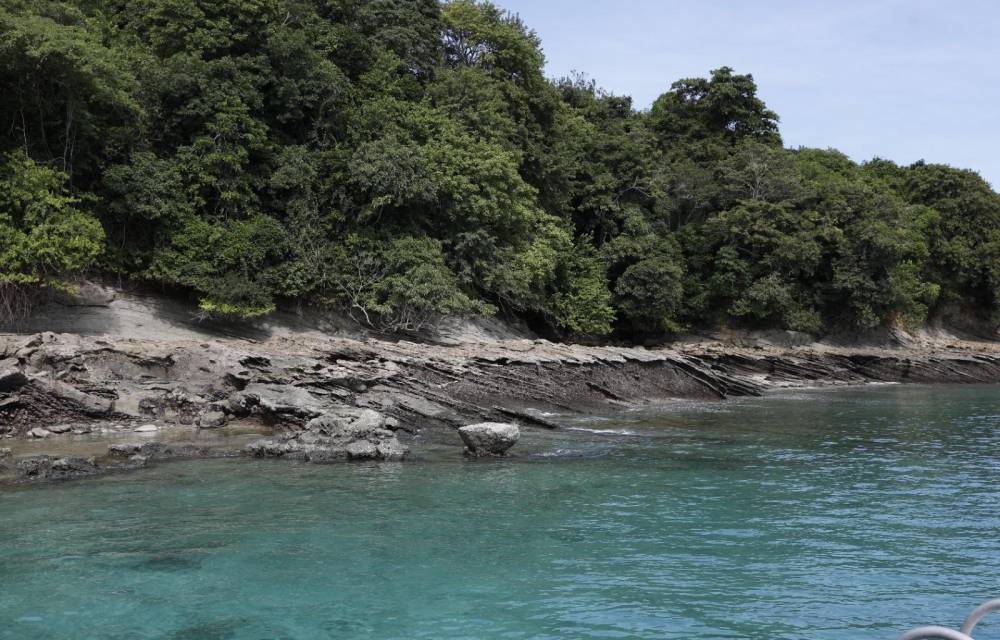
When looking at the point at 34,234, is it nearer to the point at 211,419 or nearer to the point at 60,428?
the point at 60,428

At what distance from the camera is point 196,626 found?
7.49m

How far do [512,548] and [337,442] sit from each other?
297 inches

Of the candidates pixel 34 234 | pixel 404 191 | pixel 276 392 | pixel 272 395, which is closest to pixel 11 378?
pixel 272 395

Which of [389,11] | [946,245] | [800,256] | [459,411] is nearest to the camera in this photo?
[459,411]

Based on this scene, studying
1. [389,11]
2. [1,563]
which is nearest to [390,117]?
[389,11]

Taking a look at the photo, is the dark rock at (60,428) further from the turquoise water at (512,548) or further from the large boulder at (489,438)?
the large boulder at (489,438)

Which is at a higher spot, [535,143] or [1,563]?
[535,143]

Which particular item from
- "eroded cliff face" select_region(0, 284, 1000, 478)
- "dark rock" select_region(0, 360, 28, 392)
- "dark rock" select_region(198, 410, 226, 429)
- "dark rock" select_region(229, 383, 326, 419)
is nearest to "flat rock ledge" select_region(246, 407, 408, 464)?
"eroded cliff face" select_region(0, 284, 1000, 478)

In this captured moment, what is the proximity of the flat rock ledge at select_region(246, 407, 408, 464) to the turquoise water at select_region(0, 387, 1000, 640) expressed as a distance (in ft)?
2.48

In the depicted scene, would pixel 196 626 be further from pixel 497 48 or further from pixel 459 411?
pixel 497 48

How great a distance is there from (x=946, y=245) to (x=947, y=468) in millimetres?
44916

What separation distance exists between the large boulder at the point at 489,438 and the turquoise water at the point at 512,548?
48 cm

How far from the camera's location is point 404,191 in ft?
107

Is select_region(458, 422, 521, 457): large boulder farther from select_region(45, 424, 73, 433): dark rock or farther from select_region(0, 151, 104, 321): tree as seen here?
select_region(0, 151, 104, 321): tree
